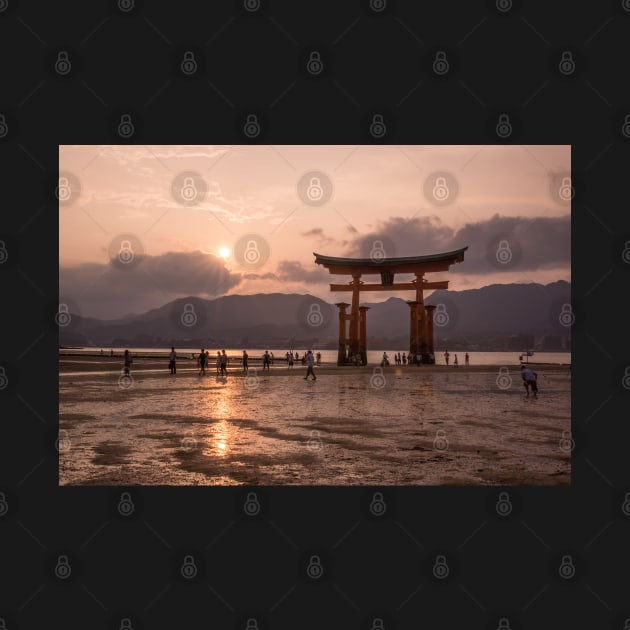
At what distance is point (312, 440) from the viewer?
25.4ft

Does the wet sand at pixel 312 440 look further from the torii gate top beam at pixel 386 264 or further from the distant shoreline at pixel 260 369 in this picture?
the torii gate top beam at pixel 386 264

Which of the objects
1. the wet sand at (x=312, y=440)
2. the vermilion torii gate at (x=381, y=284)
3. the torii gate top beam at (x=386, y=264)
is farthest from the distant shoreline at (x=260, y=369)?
the wet sand at (x=312, y=440)

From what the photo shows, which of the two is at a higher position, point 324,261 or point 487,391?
point 324,261

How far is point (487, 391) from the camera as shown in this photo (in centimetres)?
1702

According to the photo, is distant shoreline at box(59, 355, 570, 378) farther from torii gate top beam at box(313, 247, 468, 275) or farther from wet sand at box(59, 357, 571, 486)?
wet sand at box(59, 357, 571, 486)

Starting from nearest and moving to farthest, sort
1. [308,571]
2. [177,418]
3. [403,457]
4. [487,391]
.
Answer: [308,571] → [403,457] → [177,418] → [487,391]

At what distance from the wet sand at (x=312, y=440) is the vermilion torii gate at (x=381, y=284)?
15.8 m

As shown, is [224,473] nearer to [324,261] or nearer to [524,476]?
[524,476]

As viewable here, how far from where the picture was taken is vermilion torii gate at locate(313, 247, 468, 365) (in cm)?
2934

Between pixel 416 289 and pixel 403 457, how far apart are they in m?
24.4

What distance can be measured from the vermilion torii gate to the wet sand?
15.8 metres

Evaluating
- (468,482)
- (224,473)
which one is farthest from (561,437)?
(224,473)

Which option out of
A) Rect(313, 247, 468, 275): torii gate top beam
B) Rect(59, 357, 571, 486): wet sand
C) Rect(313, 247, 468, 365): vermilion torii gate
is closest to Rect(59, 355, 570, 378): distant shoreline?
Rect(313, 247, 468, 365): vermilion torii gate

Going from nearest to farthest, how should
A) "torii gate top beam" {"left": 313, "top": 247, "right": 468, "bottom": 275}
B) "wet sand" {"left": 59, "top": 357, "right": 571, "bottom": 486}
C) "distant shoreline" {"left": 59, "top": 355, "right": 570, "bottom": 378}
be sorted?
"wet sand" {"left": 59, "top": 357, "right": 571, "bottom": 486}
"distant shoreline" {"left": 59, "top": 355, "right": 570, "bottom": 378}
"torii gate top beam" {"left": 313, "top": 247, "right": 468, "bottom": 275}
